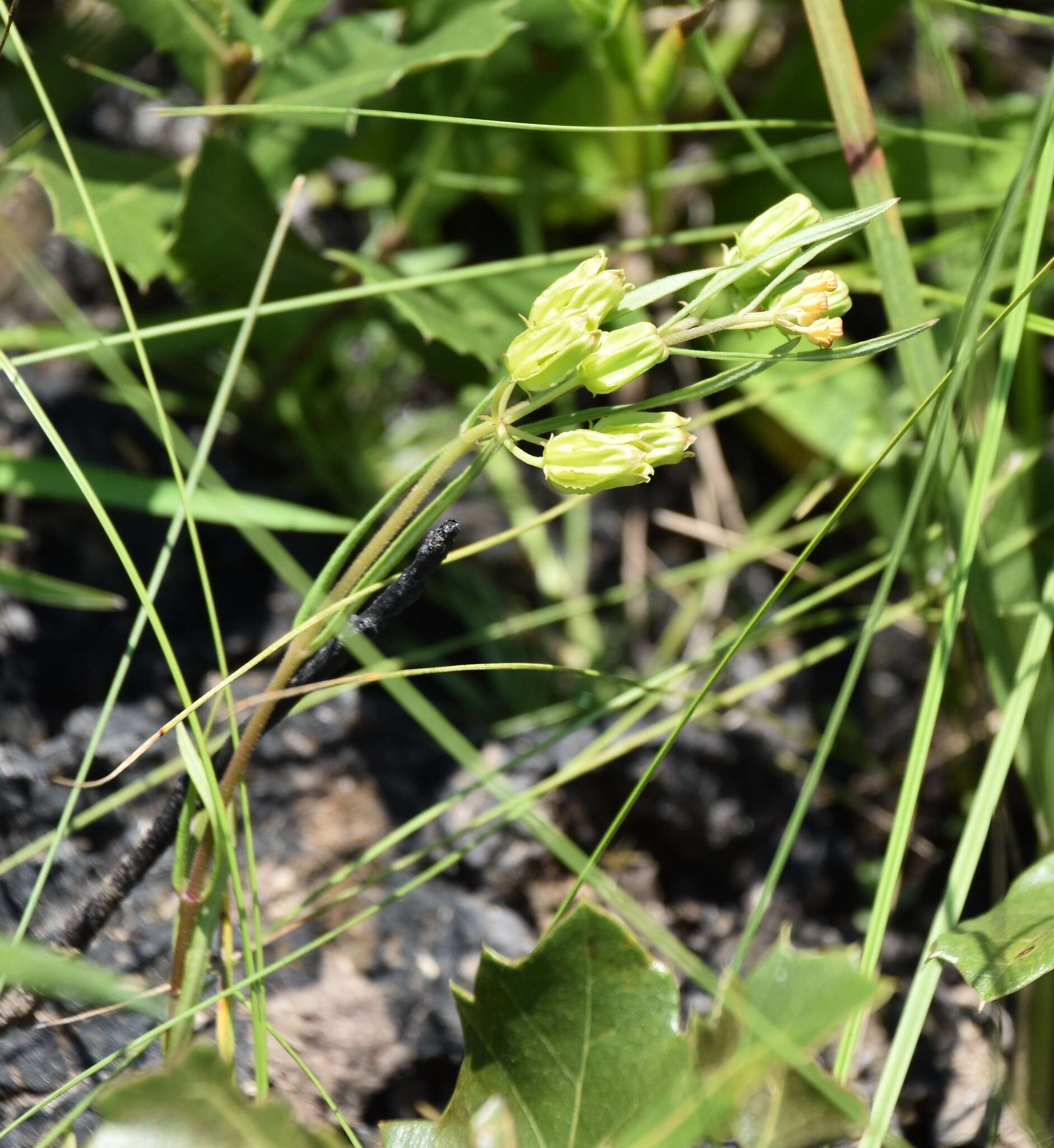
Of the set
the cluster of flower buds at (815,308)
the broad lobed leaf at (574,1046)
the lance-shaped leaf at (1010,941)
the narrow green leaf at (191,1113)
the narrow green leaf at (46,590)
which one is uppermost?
the cluster of flower buds at (815,308)

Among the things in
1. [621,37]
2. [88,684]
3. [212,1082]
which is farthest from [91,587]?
[621,37]

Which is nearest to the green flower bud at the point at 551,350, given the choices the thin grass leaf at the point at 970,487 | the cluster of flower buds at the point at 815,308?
the cluster of flower buds at the point at 815,308

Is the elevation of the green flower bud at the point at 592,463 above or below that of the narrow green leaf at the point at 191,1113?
above

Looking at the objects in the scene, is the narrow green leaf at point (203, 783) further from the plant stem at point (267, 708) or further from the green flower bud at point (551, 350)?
the green flower bud at point (551, 350)

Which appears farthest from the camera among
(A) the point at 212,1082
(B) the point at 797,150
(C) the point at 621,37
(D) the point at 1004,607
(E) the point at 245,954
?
(B) the point at 797,150

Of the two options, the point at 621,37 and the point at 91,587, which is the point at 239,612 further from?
the point at 621,37

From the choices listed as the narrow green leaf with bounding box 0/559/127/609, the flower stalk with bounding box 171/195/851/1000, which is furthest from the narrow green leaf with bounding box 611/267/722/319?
the narrow green leaf with bounding box 0/559/127/609

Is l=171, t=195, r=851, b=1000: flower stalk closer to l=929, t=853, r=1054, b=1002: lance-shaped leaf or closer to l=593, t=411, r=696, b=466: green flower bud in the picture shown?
l=593, t=411, r=696, b=466: green flower bud
